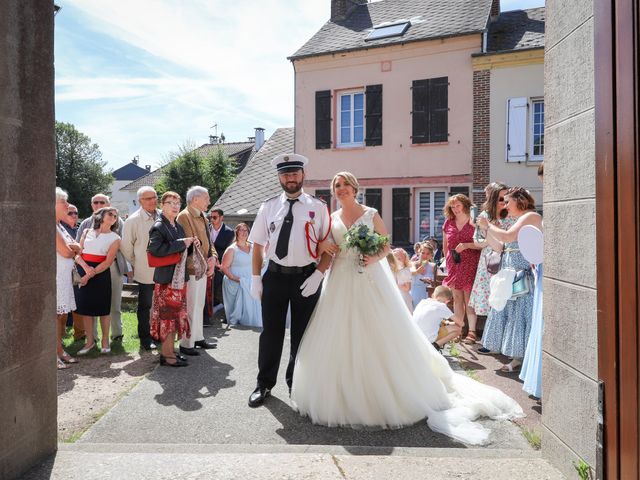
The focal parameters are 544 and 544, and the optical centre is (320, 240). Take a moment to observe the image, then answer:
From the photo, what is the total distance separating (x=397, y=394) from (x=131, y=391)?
2709mm

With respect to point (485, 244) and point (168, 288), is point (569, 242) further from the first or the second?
point (168, 288)

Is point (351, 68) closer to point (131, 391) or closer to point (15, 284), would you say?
point (131, 391)

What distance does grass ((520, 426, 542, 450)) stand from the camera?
4.04 m

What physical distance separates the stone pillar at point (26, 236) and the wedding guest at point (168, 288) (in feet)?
8.97

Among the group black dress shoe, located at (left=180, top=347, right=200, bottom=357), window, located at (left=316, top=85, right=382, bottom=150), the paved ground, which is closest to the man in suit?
black dress shoe, located at (left=180, top=347, right=200, bottom=357)

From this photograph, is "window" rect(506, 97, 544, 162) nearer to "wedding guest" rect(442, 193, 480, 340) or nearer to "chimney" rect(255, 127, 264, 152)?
"wedding guest" rect(442, 193, 480, 340)

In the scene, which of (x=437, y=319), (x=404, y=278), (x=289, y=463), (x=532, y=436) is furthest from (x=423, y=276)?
(x=289, y=463)

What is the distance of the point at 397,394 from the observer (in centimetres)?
455

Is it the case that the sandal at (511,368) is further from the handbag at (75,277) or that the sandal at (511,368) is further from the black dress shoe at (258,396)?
the handbag at (75,277)

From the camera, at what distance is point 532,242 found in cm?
470

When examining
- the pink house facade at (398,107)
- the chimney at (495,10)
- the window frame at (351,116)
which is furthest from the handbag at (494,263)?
the chimney at (495,10)

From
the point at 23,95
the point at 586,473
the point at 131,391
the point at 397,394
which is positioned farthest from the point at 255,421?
the point at 23,95

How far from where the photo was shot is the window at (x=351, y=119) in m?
19.3

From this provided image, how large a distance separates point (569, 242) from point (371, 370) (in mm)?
2056
